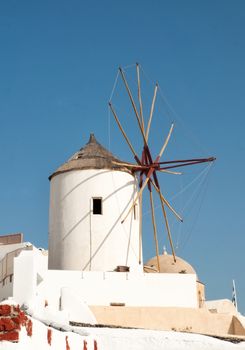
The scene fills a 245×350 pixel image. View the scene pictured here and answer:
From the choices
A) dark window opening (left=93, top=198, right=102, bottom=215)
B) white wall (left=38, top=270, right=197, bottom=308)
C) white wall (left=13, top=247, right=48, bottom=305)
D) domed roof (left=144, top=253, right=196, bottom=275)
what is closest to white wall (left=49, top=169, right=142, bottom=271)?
dark window opening (left=93, top=198, right=102, bottom=215)

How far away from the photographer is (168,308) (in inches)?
664

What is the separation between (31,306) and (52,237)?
12.5m

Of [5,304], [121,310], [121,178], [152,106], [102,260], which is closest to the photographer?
A: [5,304]

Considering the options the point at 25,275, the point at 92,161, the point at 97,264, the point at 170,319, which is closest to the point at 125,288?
the point at 97,264

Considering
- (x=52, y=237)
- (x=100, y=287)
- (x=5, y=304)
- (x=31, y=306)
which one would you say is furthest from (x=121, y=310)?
(x=5, y=304)

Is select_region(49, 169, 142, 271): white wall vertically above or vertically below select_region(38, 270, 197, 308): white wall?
above

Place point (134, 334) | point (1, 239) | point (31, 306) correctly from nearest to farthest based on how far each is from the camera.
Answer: point (31, 306)
point (134, 334)
point (1, 239)

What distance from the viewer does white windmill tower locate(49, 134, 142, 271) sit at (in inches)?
717

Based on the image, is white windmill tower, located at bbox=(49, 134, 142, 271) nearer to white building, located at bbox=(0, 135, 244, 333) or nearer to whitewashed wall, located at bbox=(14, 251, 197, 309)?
white building, located at bbox=(0, 135, 244, 333)

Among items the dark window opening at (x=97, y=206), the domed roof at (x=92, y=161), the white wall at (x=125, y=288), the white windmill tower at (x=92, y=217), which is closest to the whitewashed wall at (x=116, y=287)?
the white wall at (x=125, y=288)

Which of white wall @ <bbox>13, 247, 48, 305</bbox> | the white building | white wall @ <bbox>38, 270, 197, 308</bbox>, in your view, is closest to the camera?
white wall @ <bbox>13, 247, 48, 305</bbox>

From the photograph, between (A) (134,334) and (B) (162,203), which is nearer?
(A) (134,334)

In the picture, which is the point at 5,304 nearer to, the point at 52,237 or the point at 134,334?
the point at 134,334

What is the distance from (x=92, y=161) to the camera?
19.1 metres
